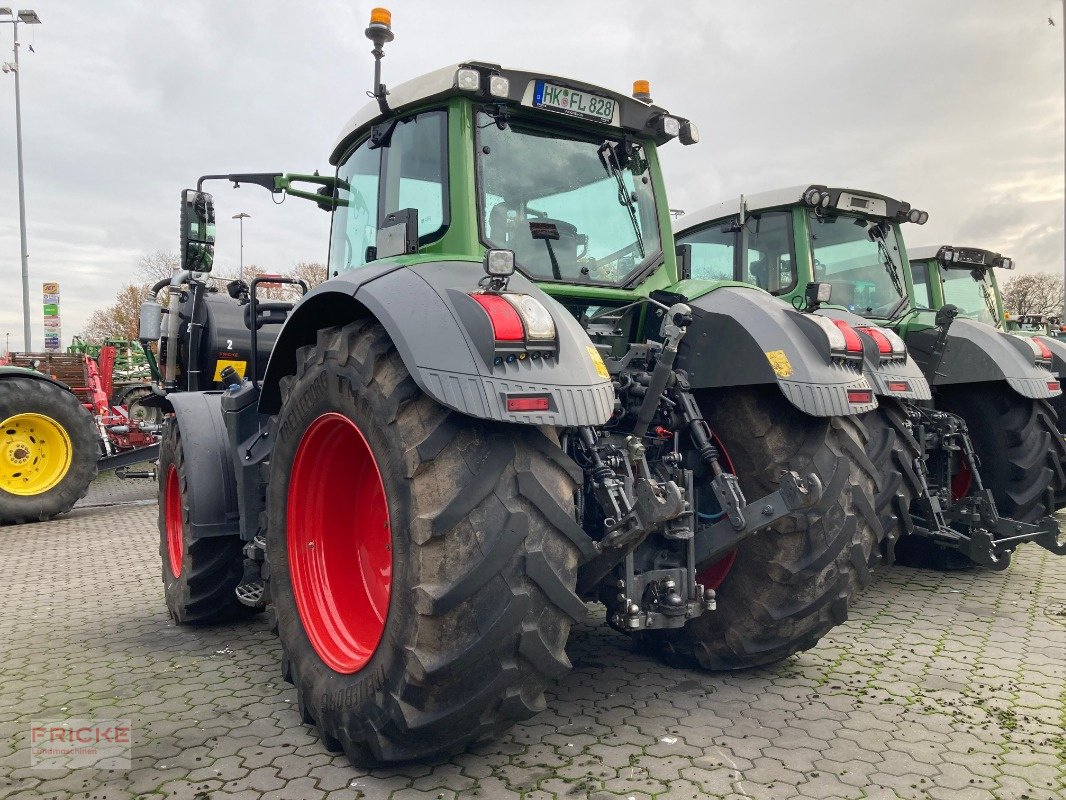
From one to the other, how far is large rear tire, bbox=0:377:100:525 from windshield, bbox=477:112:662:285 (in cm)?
704

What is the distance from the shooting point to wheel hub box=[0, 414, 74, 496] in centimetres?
835

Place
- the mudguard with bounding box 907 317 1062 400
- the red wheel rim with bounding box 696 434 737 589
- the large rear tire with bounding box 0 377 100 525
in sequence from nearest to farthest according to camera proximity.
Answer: the red wheel rim with bounding box 696 434 737 589 < the mudguard with bounding box 907 317 1062 400 < the large rear tire with bounding box 0 377 100 525

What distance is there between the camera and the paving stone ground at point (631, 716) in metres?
2.71

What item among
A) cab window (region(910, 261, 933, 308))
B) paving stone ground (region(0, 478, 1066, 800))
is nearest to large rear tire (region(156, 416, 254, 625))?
paving stone ground (region(0, 478, 1066, 800))

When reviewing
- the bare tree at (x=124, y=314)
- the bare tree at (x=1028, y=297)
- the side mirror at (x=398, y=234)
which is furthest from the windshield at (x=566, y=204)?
the bare tree at (x=124, y=314)

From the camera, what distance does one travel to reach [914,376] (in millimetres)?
4465

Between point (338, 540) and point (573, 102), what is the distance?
2.12 m

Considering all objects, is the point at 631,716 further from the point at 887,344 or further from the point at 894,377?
the point at 887,344

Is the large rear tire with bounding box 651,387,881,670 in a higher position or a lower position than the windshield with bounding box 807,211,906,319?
lower

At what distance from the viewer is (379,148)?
147 inches

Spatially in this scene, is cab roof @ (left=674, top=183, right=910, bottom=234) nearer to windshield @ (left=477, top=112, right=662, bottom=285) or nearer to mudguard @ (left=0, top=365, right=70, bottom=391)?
windshield @ (left=477, top=112, right=662, bottom=285)

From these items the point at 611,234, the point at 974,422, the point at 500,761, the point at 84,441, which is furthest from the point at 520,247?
the point at 84,441

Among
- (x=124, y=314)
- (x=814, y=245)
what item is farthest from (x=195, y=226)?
(x=124, y=314)

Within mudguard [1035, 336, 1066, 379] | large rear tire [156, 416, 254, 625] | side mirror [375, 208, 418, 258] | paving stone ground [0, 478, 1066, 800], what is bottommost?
paving stone ground [0, 478, 1066, 800]
